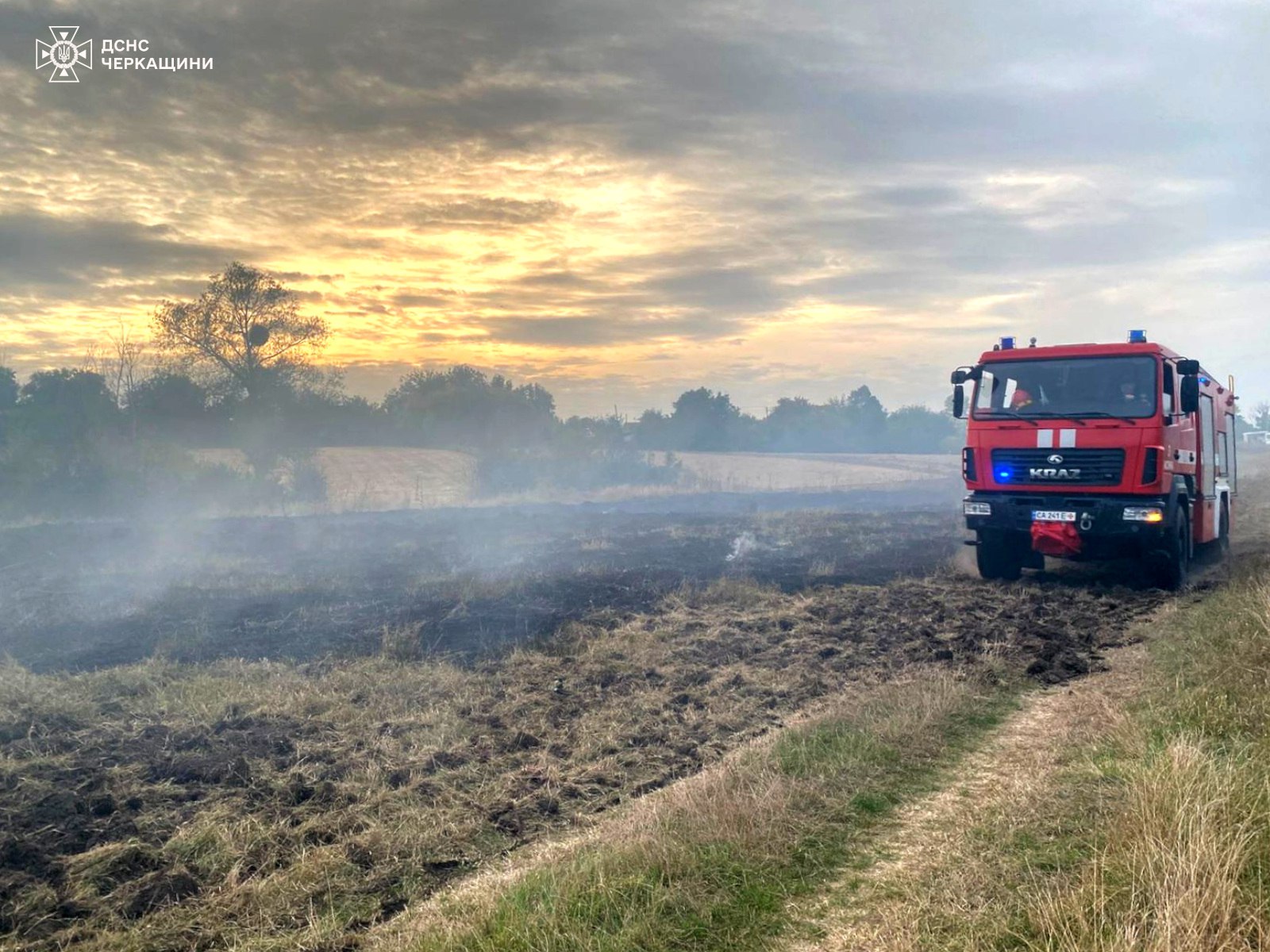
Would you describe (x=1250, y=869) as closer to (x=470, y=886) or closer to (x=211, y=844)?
(x=470, y=886)

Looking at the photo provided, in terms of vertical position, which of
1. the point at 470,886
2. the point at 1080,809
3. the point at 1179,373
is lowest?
the point at 470,886

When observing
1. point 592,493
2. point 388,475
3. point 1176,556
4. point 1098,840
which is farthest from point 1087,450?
point 388,475

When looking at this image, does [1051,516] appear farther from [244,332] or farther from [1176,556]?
[244,332]

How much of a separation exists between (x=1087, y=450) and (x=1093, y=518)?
1.03 meters

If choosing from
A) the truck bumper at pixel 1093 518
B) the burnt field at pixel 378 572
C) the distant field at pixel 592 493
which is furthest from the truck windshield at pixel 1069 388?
the distant field at pixel 592 493

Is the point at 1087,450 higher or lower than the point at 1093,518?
higher

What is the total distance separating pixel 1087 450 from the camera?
13.2m

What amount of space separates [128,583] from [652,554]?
10882mm

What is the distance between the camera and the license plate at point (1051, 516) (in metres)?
13.3

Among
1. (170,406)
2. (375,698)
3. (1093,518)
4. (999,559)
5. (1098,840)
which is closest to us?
(1098,840)

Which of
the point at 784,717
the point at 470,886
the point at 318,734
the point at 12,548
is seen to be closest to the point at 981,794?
the point at 784,717

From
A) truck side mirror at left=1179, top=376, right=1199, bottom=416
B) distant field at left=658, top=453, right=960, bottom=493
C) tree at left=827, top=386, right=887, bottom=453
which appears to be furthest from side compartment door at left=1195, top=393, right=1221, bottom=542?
tree at left=827, top=386, right=887, bottom=453

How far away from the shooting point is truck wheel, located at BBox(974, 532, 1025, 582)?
1509cm

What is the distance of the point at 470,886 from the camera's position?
5094mm
